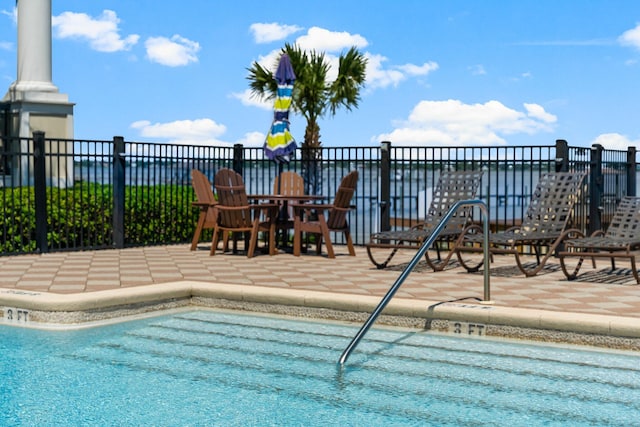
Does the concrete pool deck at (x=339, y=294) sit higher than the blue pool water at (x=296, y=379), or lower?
higher

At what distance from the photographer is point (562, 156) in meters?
11.7

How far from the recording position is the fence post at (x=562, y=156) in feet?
38.5

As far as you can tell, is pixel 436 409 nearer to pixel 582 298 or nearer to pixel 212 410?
pixel 212 410

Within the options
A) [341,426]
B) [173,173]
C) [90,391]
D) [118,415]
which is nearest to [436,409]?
[341,426]

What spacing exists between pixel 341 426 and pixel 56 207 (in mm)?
9209

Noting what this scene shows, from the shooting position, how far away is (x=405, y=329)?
21.4 ft

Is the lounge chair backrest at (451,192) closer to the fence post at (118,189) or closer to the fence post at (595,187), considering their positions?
the fence post at (595,187)

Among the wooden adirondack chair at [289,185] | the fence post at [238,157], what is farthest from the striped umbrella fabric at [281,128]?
the fence post at [238,157]

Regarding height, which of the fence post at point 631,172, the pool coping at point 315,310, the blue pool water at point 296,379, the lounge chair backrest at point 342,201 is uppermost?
the fence post at point 631,172

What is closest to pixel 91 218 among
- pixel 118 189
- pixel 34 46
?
pixel 118 189

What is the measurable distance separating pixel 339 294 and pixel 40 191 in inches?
253

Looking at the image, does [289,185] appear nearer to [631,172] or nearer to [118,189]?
[118,189]

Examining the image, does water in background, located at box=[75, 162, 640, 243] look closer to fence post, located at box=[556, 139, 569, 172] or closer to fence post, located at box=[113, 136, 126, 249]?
fence post, located at box=[113, 136, 126, 249]

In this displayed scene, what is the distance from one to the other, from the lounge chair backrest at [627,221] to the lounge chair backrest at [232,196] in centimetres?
469
